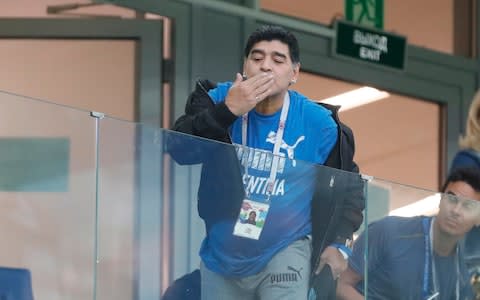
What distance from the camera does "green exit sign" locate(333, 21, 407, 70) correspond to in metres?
10.9

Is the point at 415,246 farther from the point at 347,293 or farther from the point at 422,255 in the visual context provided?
the point at 347,293

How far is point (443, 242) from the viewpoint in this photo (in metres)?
6.77

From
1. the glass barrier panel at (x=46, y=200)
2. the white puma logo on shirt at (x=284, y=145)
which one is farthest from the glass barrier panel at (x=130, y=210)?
the white puma logo on shirt at (x=284, y=145)

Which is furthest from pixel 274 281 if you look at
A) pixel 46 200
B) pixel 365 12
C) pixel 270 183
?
pixel 365 12

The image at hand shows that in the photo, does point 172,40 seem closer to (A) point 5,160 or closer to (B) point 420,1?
(B) point 420,1

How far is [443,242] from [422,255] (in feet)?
0.36

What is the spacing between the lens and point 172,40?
10.0 metres

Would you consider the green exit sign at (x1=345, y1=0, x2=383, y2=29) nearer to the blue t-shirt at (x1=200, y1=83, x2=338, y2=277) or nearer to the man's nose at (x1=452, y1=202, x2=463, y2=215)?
the man's nose at (x1=452, y1=202, x2=463, y2=215)

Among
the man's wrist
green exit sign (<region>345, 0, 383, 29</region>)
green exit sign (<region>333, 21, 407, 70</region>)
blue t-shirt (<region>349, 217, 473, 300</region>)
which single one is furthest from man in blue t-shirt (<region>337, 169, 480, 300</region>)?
green exit sign (<region>345, 0, 383, 29</region>)

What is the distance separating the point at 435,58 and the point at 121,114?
271 centimetres

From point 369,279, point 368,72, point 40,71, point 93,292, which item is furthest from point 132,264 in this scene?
point 368,72

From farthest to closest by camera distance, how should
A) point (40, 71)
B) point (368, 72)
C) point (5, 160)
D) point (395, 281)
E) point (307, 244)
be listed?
point (368, 72), point (40, 71), point (395, 281), point (307, 244), point (5, 160)

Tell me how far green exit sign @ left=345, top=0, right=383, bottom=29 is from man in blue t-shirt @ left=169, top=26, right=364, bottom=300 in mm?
4618

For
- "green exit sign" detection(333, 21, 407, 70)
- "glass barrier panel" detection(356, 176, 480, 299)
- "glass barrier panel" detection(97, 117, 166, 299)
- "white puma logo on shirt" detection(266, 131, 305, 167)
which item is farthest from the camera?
"green exit sign" detection(333, 21, 407, 70)
